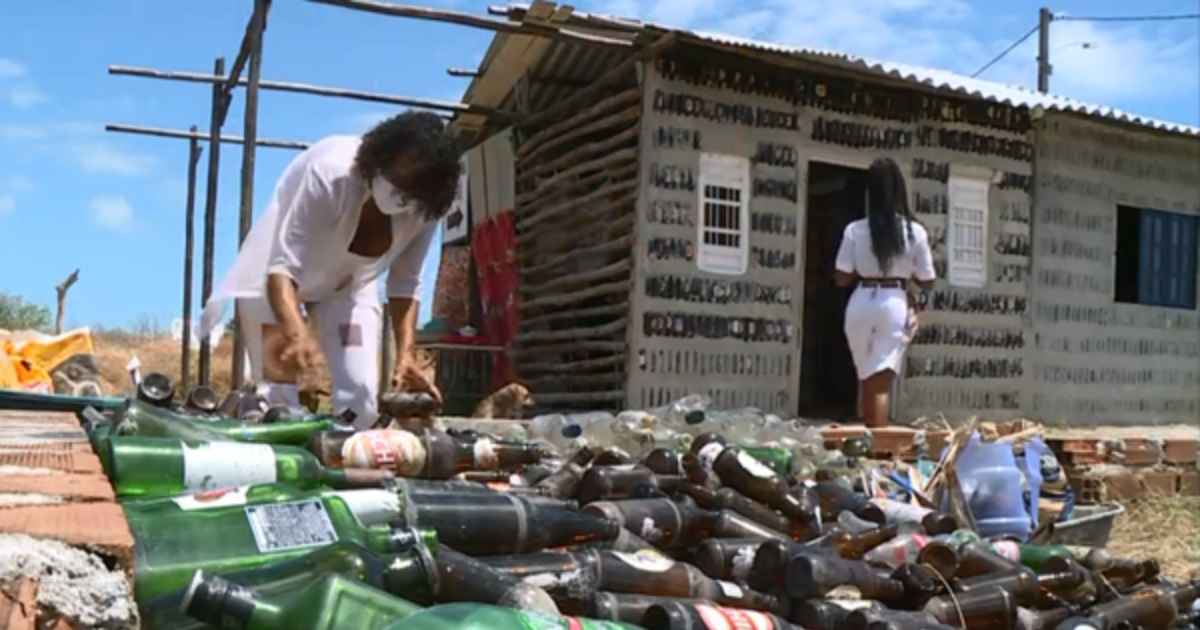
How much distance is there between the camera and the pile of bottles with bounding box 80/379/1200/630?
4.80 feet

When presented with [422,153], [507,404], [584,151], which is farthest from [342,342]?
[584,151]

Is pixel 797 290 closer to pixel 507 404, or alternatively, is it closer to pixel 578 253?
pixel 578 253

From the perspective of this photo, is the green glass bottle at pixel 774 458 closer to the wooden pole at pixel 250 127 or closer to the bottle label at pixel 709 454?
the bottle label at pixel 709 454

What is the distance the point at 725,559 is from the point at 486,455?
34.0 inches

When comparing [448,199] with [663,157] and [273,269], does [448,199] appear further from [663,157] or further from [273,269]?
[663,157]

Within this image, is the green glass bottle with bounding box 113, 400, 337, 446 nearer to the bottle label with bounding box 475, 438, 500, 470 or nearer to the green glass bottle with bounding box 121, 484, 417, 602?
the bottle label with bounding box 475, 438, 500, 470

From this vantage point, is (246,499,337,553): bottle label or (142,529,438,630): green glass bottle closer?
(142,529,438,630): green glass bottle

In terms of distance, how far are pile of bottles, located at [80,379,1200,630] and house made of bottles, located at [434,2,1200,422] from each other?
4.88 metres

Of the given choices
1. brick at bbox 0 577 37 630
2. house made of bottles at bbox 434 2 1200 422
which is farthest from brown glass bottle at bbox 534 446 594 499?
house made of bottles at bbox 434 2 1200 422

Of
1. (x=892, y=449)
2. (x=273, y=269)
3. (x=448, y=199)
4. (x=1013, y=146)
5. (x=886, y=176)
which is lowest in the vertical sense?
(x=892, y=449)

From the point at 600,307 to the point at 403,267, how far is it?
14.4 ft

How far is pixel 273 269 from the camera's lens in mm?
4477

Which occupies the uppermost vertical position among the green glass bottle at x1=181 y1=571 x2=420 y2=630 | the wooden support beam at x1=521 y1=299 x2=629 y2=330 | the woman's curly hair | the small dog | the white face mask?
the woman's curly hair

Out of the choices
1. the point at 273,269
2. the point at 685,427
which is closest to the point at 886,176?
the point at 685,427
